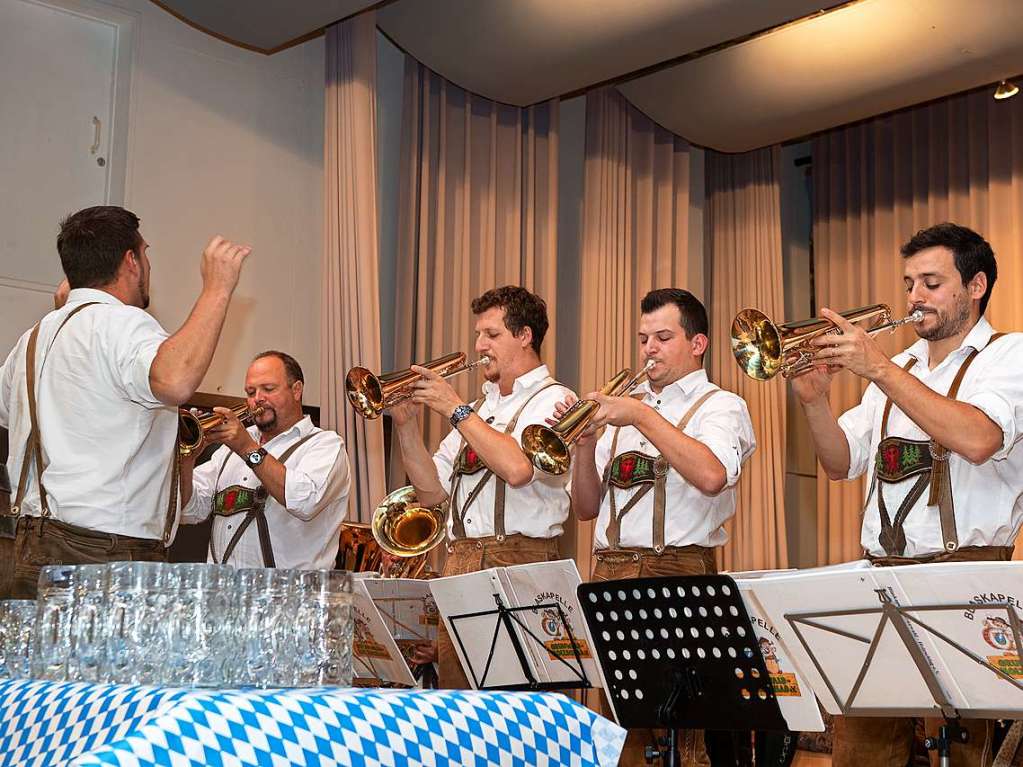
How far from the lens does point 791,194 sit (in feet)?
27.3

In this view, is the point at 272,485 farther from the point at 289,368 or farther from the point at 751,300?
the point at 751,300

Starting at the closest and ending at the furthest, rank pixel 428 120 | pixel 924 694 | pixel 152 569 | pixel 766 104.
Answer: pixel 152 569, pixel 924 694, pixel 428 120, pixel 766 104

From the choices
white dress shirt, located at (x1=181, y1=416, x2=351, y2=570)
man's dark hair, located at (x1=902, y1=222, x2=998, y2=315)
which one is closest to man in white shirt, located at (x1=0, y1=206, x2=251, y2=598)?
white dress shirt, located at (x1=181, y1=416, x2=351, y2=570)

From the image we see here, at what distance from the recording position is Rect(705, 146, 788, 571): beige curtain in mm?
7344

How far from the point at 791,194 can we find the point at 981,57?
2.14 metres

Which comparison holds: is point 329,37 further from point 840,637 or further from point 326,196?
point 840,637

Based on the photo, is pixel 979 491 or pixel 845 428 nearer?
pixel 979 491

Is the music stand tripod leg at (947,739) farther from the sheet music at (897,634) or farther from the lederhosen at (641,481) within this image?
the lederhosen at (641,481)

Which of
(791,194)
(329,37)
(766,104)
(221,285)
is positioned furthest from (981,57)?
(221,285)

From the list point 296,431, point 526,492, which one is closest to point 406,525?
point 296,431

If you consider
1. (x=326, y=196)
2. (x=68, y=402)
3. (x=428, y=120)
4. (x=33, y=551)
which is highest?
(x=428, y=120)

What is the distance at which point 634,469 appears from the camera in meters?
4.29

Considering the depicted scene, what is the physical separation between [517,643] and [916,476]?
132 cm

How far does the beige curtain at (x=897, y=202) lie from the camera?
23.2ft
